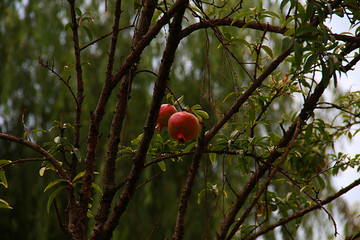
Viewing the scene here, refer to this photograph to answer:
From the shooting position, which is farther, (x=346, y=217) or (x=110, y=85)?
(x=346, y=217)

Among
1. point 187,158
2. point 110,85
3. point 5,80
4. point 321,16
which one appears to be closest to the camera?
point 321,16

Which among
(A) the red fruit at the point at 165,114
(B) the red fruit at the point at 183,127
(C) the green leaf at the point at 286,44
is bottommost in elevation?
(C) the green leaf at the point at 286,44

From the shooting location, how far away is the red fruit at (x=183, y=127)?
736 millimetres

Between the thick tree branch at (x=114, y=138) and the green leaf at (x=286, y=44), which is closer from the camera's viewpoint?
the green leaf at (x=286, y=44)

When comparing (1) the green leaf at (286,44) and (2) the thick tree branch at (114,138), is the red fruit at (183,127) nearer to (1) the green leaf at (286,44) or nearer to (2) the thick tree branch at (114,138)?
(2) the thick tree branch at (114,138)

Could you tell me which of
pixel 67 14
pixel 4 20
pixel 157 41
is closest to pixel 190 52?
pixel 157 41

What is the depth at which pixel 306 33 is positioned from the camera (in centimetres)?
58

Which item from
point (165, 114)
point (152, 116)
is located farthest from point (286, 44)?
point (165, 114)

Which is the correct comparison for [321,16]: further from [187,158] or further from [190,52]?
[190,52]

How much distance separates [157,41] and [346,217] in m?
1.52

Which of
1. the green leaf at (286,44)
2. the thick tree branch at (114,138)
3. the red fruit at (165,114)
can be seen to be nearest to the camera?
the green leaf at (286,44)

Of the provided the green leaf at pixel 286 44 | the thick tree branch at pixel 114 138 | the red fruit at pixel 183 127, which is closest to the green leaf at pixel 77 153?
the thick tree branch at pixel 114 138

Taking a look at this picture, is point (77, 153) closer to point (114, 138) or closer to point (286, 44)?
point (114, 138)

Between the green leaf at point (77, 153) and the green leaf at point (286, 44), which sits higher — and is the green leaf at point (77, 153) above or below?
above
